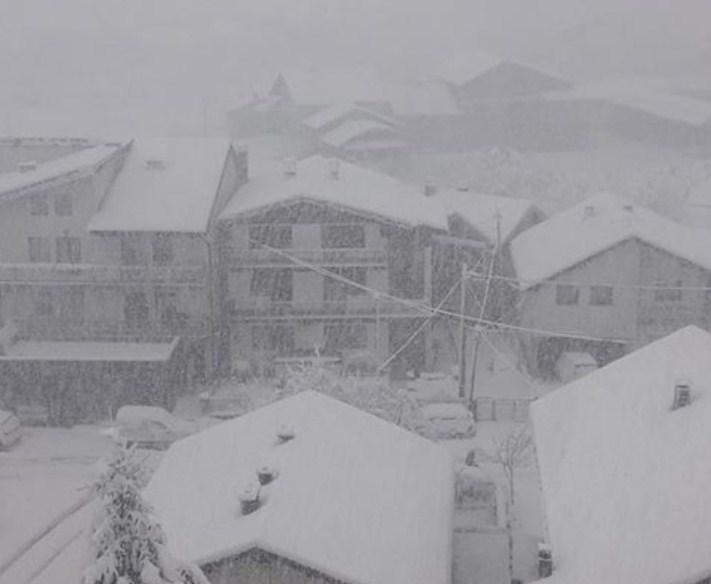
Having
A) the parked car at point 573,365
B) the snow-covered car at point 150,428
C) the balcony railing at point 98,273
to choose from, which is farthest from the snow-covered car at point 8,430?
the parked car at point 573,365

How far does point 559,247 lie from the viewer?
37906 millimetres

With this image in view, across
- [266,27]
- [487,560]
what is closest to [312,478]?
[487,560]

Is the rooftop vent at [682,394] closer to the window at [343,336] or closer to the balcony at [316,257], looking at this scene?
the balcony at [316,257]

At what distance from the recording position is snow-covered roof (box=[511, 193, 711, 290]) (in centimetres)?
3594

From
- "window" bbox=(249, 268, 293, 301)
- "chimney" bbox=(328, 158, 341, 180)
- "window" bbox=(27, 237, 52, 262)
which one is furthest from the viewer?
"chimney" bbox=(328, 158, 341, 180)

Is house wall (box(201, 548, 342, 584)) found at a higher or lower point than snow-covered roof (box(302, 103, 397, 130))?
lower

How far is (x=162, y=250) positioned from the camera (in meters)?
35.0

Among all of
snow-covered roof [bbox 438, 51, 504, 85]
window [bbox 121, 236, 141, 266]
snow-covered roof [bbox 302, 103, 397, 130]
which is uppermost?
snow-covered roof [bbox 438, 51, 504, 85]

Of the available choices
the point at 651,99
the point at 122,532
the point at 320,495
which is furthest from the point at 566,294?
the point at 651,99

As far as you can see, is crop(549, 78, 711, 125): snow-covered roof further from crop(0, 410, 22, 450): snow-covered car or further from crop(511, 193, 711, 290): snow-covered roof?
crop(0, 410, 22, 450): snow-covered car

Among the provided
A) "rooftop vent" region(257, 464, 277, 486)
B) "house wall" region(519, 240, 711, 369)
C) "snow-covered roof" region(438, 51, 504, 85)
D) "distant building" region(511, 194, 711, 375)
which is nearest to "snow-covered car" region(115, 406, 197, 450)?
"rooftop vent" region(257, 464, 277, 486)

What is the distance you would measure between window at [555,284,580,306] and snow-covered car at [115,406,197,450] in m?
13.9

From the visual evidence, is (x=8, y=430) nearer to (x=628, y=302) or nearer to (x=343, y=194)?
(x=343, y=194)

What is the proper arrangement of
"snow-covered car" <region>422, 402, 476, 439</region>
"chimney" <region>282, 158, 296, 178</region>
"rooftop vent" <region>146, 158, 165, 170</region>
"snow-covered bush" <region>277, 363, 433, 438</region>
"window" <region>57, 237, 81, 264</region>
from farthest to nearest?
"chimney" <region>282, 158, 296, 178</region> → "rooftop vent" <region>146, 158, 165, 170</region> → "window" <region>57, 237, 81, 264</region> → "snow-covered car" <region>422, 402, 476, 439</region> → "snow-covered bush" <region>277, 363, 433, 438</region>
